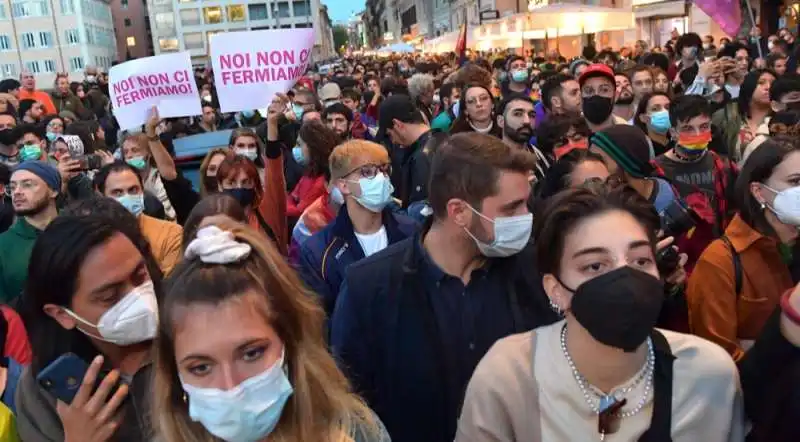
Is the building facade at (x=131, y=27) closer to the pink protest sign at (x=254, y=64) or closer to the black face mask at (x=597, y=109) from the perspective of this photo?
the pink protest sign at (x=254, y=64)

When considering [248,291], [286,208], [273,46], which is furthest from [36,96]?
[248,291]

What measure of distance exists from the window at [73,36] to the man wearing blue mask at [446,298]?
83405mm

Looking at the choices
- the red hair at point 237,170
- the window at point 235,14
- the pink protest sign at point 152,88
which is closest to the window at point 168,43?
the window at point 235,14

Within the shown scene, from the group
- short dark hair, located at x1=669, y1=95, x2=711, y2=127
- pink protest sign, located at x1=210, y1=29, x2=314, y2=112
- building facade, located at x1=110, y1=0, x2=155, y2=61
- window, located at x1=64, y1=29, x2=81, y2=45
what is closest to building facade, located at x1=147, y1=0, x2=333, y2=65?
building facade, located at x1=110, y1=0, x2=155, y2=61

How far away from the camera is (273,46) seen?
7.07 m

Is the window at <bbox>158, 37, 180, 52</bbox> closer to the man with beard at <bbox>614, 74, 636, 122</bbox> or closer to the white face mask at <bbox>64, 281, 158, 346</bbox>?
the man with beard at <bbox>614, 74, 636, 122</bbox>

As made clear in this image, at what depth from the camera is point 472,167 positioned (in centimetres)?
296

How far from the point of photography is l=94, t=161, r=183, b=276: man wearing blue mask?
462 centimetres

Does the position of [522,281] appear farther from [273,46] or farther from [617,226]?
[273,46]

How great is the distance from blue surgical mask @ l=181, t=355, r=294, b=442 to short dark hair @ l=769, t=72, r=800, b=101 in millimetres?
5762

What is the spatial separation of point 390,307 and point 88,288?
1131mm

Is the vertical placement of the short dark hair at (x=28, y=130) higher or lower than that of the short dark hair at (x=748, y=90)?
higher

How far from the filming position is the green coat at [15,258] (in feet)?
15.7

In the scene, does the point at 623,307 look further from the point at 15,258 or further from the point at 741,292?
the point at 15,258
